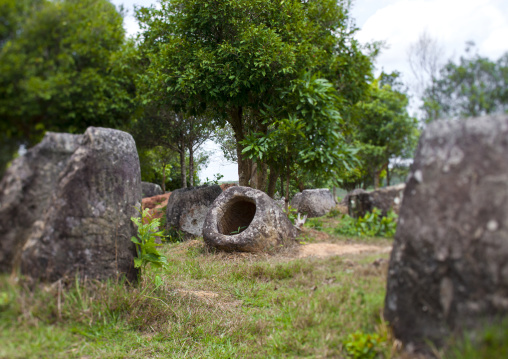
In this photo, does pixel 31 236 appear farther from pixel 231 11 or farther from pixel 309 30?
pixel 309 30

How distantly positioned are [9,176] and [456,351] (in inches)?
132

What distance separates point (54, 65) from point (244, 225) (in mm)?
5845

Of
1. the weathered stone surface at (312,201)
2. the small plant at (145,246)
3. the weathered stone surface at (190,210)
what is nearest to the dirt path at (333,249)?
the small plant at (145,246)

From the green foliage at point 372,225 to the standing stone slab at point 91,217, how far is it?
7.93 feet

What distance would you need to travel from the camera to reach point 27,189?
10.9 ft

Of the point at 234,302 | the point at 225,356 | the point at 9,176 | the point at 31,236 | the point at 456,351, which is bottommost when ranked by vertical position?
the point at 225,356

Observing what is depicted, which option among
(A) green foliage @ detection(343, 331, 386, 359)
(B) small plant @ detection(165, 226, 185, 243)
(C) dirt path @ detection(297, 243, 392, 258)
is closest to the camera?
(A) green foliage @ detection(343, 331, 386, 359)

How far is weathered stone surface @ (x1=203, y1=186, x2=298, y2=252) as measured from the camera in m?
6.73

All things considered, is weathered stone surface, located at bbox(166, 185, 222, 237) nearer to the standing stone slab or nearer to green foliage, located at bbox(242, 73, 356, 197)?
green foliage, located at bbox(242, 73, 356, 197)

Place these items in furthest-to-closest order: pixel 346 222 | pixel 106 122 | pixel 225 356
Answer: pixel 106 122
pixel 225 356
pixel 346 222

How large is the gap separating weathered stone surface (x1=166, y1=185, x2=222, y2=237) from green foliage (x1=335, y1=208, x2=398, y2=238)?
7354 millimetres

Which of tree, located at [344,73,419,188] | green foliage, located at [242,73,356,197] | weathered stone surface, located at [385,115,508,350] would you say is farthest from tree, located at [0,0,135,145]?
tree, located at [344,73,419,188]

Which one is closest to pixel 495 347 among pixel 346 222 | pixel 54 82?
pixel 346 222

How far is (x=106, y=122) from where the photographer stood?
4.46 metres
